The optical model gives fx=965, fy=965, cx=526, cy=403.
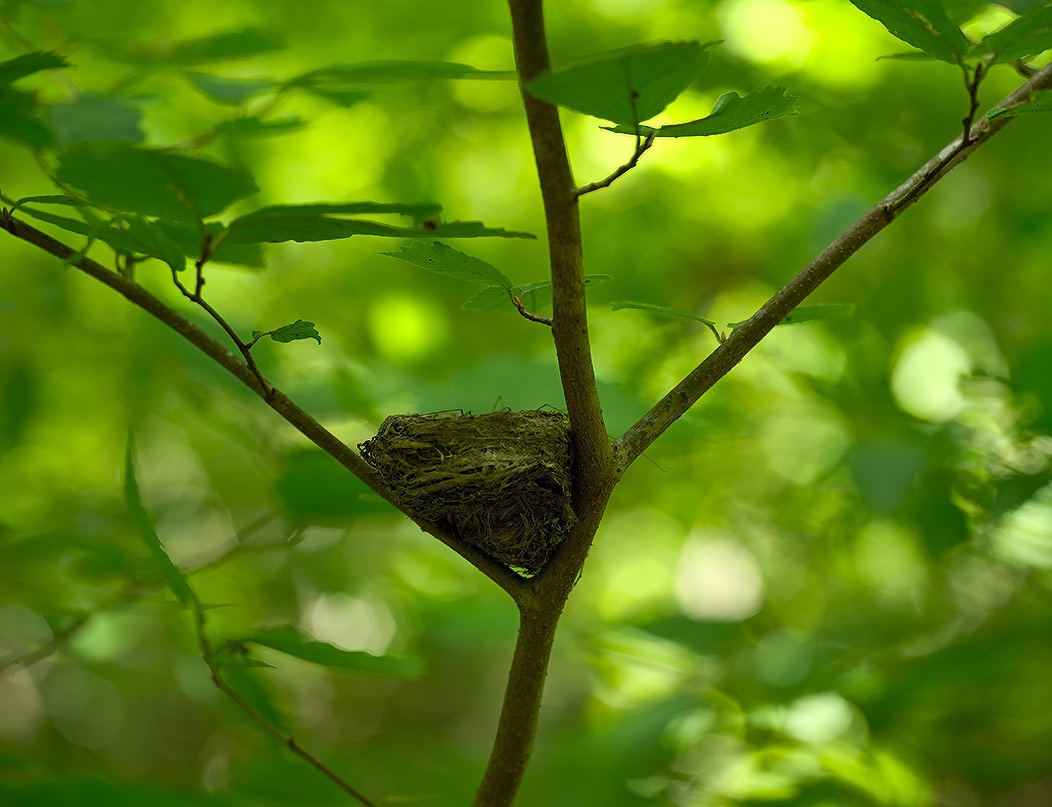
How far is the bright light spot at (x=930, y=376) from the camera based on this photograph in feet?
3.33

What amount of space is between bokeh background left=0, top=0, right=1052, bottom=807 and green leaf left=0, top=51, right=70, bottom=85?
0.30 m

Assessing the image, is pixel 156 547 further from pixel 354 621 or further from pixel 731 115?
pixel 354 621

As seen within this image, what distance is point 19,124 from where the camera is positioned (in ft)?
1.41

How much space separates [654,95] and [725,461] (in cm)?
107

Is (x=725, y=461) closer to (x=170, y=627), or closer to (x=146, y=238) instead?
(x=170, y=627)

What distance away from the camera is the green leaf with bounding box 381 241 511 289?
399 millimetres

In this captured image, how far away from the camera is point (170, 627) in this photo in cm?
140

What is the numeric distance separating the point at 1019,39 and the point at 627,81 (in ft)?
0.59

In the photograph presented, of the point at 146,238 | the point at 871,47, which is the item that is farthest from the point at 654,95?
the point at 871,47

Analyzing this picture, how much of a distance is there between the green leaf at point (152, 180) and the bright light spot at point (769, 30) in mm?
912

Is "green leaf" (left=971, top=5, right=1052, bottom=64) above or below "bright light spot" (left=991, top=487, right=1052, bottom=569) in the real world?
below

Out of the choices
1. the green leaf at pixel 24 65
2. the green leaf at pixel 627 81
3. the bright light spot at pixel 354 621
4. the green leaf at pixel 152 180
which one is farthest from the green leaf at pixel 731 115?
the bright light spot at pixel 354 621

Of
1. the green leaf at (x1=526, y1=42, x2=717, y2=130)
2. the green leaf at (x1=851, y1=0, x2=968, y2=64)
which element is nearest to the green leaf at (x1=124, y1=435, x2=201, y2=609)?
the green leaf at (x1=526, y1=42, x2=717, y2=130)

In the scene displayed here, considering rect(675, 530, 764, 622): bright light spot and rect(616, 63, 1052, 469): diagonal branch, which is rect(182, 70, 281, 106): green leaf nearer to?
rect(616, 63, 1052, 469): diagonal branch
